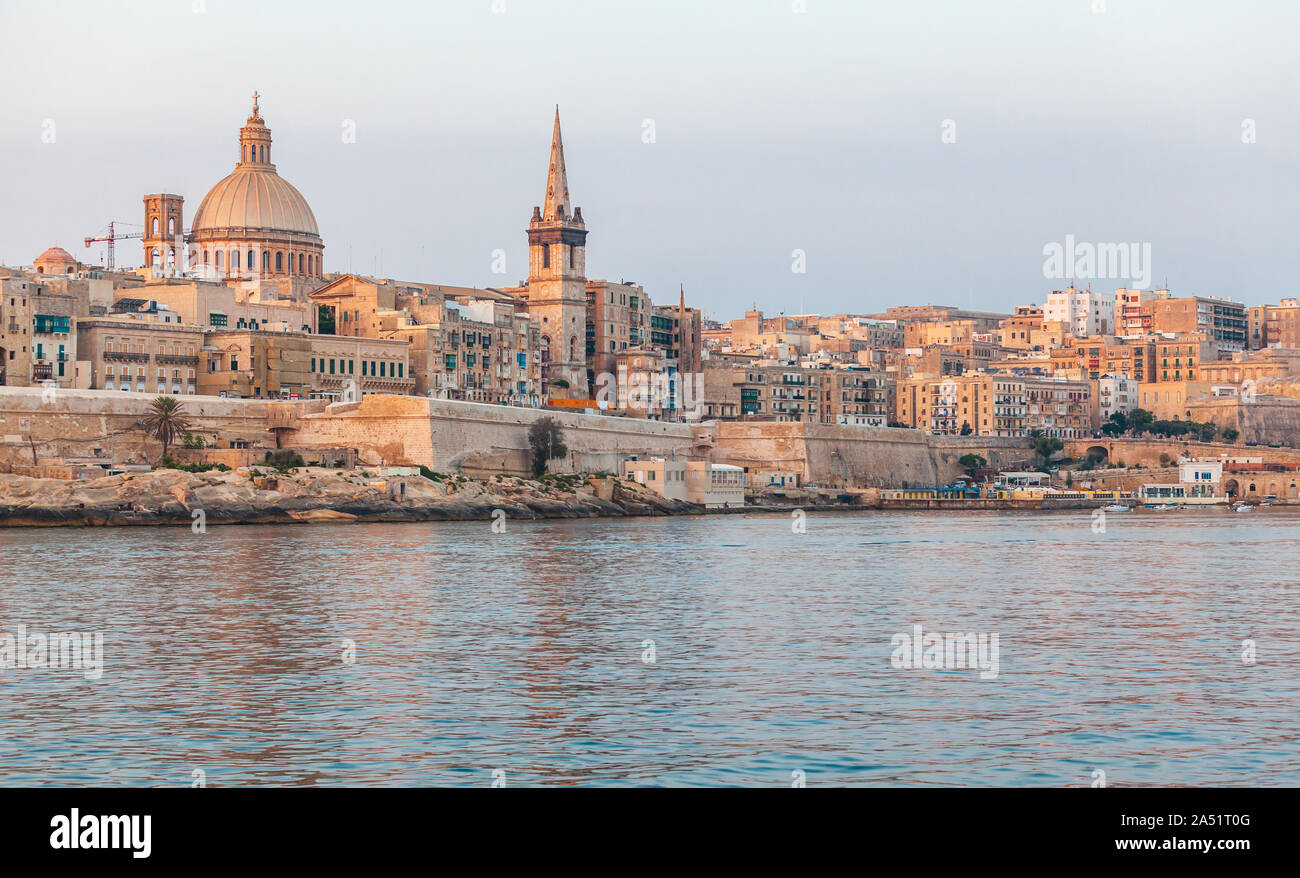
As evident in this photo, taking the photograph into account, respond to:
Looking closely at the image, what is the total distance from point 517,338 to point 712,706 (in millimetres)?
77269

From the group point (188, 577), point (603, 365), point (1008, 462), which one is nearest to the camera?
point (188, 577)

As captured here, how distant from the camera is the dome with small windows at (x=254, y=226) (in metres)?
102

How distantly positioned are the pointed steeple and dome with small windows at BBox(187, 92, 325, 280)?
13940 millimetres

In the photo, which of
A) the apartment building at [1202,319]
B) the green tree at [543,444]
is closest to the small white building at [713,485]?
the green tree at [543,444]

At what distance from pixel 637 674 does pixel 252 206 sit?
283 feet

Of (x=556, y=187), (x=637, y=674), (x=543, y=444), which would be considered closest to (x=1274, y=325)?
(x=556, y=187)

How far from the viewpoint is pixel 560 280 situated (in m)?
104

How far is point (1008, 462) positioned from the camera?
11300 centimetres

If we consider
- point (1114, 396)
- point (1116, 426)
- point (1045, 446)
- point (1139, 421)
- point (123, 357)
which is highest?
point (123, 357)

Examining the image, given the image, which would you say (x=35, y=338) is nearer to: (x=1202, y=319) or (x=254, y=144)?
(x=254, y=144)

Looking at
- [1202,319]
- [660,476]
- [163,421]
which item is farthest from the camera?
[1202,319]
